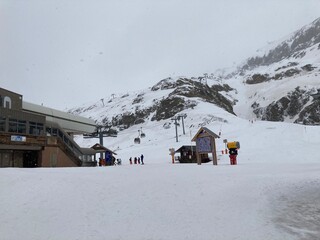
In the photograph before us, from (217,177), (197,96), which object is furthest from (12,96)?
(197,96)

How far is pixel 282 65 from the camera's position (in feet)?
584

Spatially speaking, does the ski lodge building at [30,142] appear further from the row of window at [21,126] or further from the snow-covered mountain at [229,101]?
the snow-covered mountain at [229,101]

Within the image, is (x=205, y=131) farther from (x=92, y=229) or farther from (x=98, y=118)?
(x=98, y=118)

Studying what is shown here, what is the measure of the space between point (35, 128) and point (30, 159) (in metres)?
3.08

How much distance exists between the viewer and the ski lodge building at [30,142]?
24.3m

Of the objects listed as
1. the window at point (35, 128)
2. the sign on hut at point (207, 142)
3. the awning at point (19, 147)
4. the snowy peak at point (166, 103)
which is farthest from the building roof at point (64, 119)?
the snowy peak at point (166, 103)

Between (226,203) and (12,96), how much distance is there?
2731 centimetres

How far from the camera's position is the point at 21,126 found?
84.6 ft

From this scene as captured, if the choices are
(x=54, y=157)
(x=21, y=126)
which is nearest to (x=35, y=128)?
(x=21, y=126)

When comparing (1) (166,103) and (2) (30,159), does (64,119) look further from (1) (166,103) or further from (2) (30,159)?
(1) (166,103)

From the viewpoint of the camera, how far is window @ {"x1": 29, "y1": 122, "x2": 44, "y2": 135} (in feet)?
A: 88.0

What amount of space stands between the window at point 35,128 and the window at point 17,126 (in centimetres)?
71

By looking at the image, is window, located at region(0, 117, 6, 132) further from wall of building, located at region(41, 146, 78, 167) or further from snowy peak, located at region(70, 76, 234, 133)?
snowy peak, located at region(70, 76, 234, 133)

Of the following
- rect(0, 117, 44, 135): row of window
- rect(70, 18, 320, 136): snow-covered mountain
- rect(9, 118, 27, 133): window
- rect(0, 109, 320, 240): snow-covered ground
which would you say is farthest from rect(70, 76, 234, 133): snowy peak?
rect(0, 109, 320, 240): snow-covered ground
